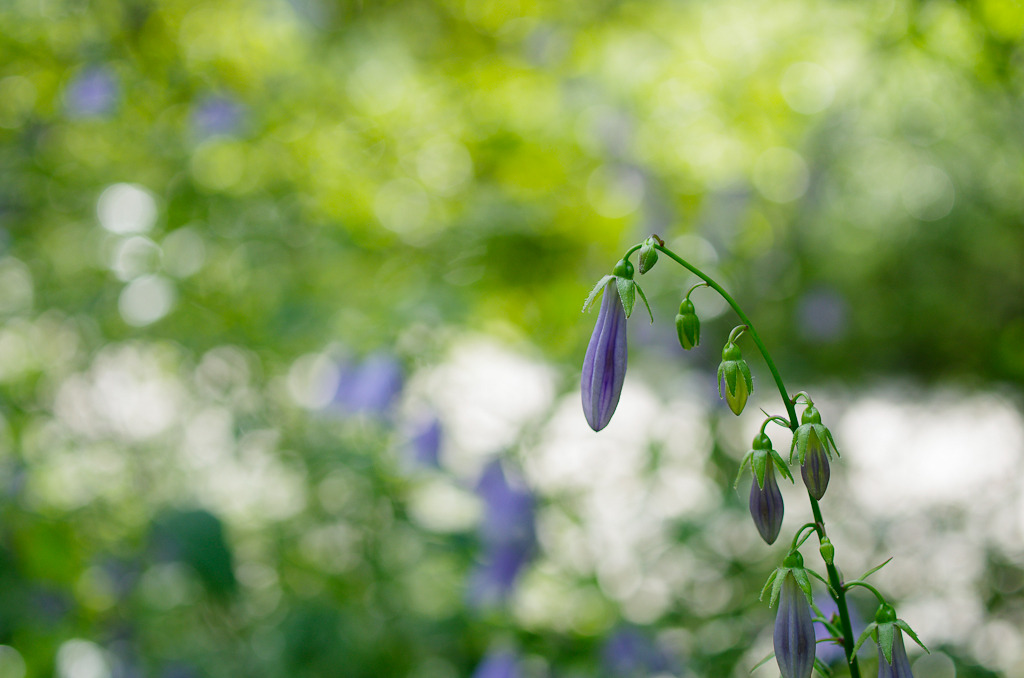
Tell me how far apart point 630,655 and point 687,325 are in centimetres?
140

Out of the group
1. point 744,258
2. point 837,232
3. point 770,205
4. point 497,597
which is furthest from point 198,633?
point 837,232

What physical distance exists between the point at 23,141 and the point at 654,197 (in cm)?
216

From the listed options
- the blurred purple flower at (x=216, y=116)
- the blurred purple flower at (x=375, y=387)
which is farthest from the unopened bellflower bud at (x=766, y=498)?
the blurred purple flower at (x=216, y=116)

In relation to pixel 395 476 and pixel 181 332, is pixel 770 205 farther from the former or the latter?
pixel 181 332

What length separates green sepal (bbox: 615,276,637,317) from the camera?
27.3 inches

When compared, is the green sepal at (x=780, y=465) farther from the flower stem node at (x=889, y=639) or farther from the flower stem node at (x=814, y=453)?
the flower stem node at (x=889, y=639)

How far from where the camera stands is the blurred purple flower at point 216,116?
224 cm

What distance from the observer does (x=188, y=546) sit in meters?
1.49

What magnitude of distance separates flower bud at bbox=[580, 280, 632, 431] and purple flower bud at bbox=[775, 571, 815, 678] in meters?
0.22

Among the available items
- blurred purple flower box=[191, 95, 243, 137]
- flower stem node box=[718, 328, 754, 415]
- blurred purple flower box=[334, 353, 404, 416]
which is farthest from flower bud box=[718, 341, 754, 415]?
blurred purple flower box=[191, 95, 243, 137]

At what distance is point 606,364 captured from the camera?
0.74 meters

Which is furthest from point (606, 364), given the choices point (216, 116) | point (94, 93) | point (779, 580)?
point (94, 93)

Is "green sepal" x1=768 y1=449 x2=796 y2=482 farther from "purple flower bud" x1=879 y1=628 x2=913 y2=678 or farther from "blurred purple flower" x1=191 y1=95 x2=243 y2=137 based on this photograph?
"blurred purple flower" x1=191 y1=95 x2=243 y2=137

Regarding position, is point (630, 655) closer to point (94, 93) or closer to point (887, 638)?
point (887, 638)
